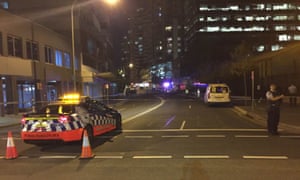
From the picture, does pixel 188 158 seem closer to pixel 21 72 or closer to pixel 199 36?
pixel 21 72

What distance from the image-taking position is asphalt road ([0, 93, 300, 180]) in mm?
8398

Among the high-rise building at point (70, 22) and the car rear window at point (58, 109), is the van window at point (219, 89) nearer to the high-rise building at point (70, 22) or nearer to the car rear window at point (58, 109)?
the car rear window at point (58, 109)

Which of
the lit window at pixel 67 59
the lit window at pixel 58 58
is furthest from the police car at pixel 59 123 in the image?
the lit window at pixel 67 59

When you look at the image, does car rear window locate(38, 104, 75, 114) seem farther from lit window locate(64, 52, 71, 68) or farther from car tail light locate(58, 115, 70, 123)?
lit window locate(64, 52, 71, 68)

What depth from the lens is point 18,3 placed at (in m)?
54.5

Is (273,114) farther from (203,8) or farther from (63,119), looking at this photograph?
(203,8)

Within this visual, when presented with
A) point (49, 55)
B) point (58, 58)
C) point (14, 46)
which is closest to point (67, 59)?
point (58, 58)

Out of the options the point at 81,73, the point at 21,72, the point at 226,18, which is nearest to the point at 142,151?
the point at 21,72

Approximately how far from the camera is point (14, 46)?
1268 inches

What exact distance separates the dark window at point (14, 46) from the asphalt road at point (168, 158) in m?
18.1

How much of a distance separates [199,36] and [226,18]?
36.5ft

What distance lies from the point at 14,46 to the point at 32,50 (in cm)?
356

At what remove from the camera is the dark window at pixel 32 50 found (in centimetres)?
3512

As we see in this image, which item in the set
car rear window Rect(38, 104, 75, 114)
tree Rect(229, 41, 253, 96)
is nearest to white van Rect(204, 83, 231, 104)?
tree Rect(229, 41, 253, 96)
